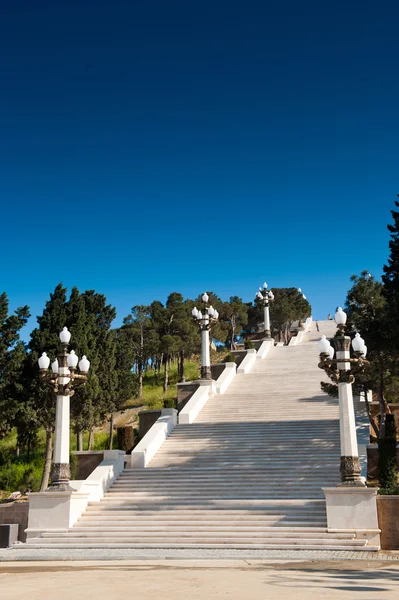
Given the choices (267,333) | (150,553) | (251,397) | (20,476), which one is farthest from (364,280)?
(267,333)

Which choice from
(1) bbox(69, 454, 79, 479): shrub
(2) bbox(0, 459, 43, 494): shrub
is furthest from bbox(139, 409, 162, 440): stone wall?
(2) bbox(0, 459, 43, 494): shrub

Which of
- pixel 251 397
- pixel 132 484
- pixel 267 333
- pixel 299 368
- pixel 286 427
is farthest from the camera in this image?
pixel 267 333

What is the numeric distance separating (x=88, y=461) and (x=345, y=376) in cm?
934

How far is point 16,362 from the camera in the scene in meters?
23.2

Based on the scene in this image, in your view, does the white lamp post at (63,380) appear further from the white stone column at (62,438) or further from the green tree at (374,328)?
the green tree at (374,328)

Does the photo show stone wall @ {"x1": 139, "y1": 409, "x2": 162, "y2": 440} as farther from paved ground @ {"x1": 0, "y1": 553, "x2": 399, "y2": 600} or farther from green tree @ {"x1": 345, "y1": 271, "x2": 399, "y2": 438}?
paved ground @ {"x1": 0, "y1": 553, "x2": 399, "y2": 600}

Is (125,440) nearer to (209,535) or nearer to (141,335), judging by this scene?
(209,535)

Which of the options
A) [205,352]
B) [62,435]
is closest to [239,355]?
[205,352]

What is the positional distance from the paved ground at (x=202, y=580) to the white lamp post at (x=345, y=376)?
126 inches

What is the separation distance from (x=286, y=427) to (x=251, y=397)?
4.94 meters

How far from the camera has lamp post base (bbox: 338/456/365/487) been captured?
1377 centimetres

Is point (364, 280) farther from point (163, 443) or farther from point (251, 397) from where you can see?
point (163, 443)

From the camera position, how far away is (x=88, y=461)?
19.5m

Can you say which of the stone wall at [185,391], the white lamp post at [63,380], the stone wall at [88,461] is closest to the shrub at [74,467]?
the stone wall at [88,461]
